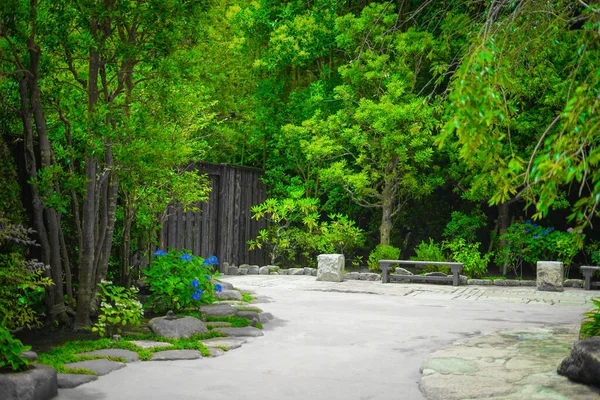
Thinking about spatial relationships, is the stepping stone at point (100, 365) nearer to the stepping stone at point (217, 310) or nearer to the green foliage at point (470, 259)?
the stepping stone at point (217, 310)

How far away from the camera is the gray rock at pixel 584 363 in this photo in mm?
4488

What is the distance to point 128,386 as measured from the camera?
466 cm

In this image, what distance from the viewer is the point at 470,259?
1330cm

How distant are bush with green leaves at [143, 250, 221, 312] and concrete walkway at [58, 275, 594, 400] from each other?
37.7 inches

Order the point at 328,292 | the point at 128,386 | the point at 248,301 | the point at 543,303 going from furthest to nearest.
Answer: the point at 328,292, the point at 543,303, the point at 248,301, the point at 128,386

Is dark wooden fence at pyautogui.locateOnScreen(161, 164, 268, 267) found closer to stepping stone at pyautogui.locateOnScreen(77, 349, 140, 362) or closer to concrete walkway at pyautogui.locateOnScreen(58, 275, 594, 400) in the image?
concrete walkway at pyautogui.locateOnScreen(58, 275, 594, 400)

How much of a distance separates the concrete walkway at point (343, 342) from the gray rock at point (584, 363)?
1.01 m

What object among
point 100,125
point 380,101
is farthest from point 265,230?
point 100,125

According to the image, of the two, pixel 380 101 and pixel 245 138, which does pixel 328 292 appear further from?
pixel 245 138

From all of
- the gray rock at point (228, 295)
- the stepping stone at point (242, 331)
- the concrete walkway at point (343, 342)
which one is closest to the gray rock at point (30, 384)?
the concrete walkway at point (343, 342)

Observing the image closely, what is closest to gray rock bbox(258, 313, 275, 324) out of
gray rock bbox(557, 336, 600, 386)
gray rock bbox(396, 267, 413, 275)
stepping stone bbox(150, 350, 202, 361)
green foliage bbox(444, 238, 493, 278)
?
stepping stone bbox(150, 350, 202, 361)

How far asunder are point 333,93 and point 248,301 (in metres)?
8.03

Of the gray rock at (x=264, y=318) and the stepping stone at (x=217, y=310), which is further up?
→ the stepping stone at (x=217, y=310)

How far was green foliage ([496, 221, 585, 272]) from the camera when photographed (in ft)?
43.2
